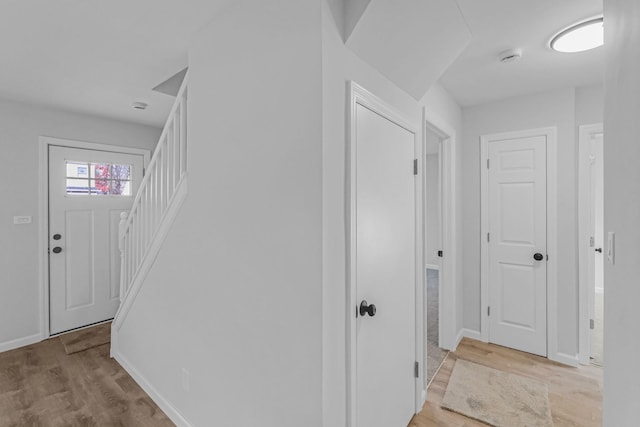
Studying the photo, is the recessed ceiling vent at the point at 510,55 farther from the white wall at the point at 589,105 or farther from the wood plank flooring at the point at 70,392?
the wood plank flooring at the point at 70,392

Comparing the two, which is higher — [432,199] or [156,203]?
[432,199]

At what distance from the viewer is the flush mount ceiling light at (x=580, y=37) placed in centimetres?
171

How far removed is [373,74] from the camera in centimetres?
152

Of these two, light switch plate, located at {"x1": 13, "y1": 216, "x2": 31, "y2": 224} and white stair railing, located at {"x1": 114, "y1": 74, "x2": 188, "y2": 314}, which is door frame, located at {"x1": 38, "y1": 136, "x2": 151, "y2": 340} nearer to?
light switch plate, located at {"x1": 13, "y1": 216, "x2": 31, "y2": 224}

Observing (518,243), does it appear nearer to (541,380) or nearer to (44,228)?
(541,380)

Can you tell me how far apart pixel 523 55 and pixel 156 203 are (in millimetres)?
2825

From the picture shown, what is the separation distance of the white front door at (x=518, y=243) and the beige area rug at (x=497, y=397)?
23.3 inches

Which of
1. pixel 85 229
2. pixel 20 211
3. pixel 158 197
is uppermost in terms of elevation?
pixel 158 197

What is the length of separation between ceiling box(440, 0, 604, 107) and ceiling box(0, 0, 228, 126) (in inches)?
59.1

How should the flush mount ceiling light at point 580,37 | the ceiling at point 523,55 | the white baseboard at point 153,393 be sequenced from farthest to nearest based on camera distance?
1. the white baseboard at point 153,393
2. the flush mount ceiling light at point 580,37
3. the ceiling at point 523,55

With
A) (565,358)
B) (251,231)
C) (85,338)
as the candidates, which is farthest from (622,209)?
(85,338)

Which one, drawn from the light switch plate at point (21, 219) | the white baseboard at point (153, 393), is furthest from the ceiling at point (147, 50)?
the white baseboard at point (153, 393)

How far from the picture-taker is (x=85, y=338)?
3.22m

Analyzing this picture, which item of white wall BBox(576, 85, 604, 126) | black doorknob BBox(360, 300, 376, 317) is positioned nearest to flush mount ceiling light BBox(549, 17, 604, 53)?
white wall BBox(576, 85, 604, 126)
